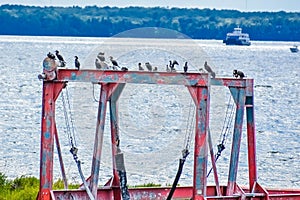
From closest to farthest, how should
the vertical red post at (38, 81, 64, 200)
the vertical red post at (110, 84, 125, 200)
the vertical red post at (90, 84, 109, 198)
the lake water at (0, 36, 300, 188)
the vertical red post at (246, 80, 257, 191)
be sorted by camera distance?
1. the vertical red post at (38, 81, 64, 200)
2. the vertical red post at (90, 84, 109, 198)
3. the vertical red post at (110, 84, 125, 200)
4. the vertical red post at (246, 80, 257, 191)
5. the lake water at (0, 36, 300, 188)

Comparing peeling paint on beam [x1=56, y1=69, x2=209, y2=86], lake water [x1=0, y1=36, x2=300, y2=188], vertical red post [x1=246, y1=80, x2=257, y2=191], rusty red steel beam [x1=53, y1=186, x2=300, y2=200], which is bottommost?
lake water [x1=0, y1=36, x2=300, y2=188]

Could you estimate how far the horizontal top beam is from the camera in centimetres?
1602

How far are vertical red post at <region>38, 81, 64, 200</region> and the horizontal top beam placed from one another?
0.73 ft

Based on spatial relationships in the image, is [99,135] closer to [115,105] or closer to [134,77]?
[115,105]

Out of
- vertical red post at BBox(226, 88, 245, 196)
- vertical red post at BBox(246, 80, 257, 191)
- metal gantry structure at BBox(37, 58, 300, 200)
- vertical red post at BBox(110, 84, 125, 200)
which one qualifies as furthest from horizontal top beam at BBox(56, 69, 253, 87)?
vertical red post at BBox(246, 80, 257, 191)

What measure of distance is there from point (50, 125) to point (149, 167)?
605 inches

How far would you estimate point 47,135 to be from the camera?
1639 centimetres

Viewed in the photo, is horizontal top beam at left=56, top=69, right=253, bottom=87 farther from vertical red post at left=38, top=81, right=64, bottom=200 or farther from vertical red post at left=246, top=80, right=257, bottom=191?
vertical red post at left=246, top=80, right=257, bottom=191

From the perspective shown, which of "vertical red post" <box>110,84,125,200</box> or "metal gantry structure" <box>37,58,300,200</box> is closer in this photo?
"metal gantry structure" <box>37,58,300,200</box>

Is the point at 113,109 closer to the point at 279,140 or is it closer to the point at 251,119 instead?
the point at 251,119

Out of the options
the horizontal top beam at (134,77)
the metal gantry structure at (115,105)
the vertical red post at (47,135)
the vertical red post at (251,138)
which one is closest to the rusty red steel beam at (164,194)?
the metal gantry structure at (115,105)

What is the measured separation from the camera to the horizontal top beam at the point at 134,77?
1602 centimetres

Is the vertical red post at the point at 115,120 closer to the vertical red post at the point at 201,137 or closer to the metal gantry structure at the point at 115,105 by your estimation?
the metal gantry structure at the point at 115,105

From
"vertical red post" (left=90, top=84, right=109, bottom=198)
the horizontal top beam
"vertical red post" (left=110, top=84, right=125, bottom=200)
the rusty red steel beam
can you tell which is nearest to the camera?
the horizontal top beam
